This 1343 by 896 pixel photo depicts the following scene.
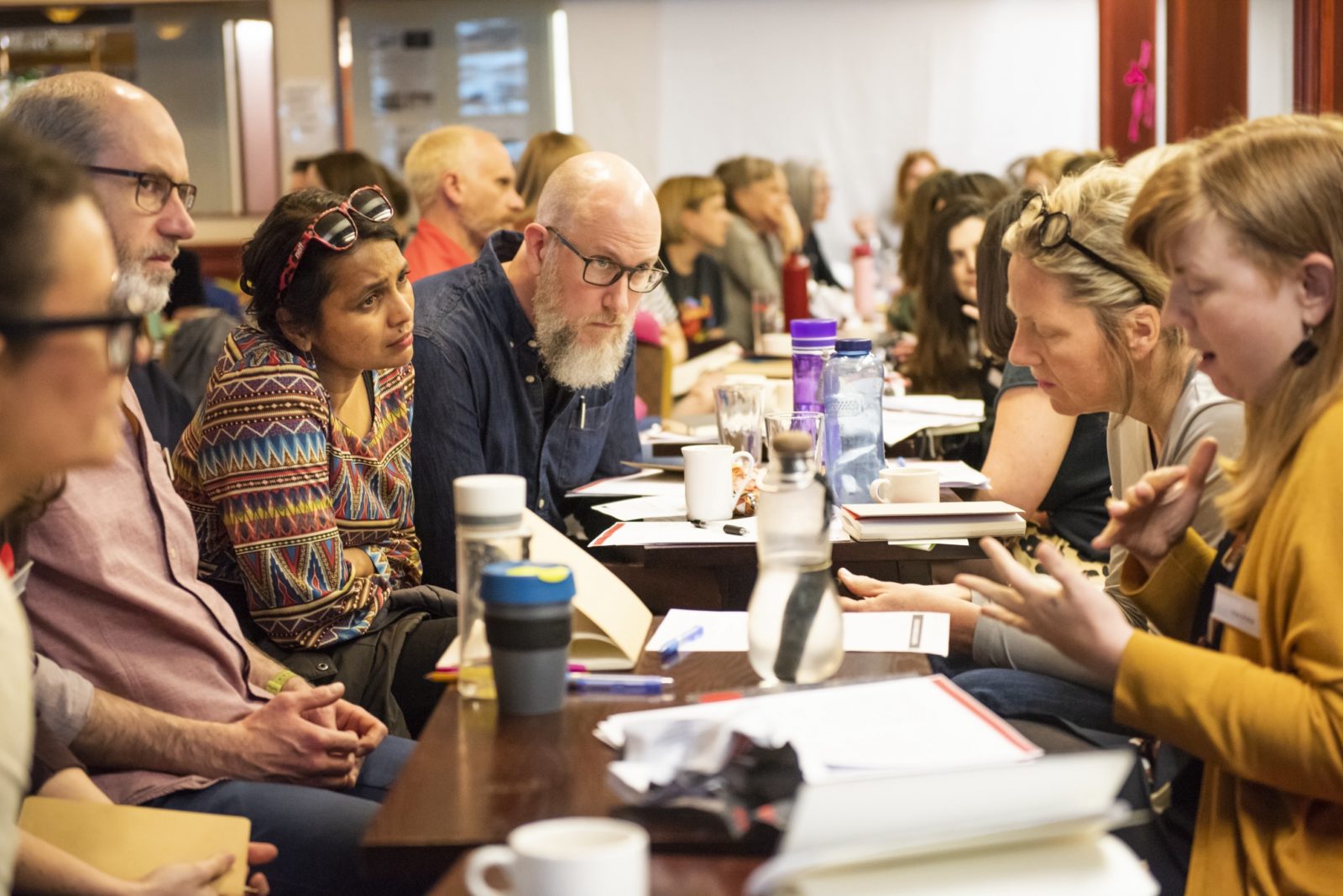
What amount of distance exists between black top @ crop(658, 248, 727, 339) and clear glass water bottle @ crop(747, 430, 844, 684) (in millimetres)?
5128

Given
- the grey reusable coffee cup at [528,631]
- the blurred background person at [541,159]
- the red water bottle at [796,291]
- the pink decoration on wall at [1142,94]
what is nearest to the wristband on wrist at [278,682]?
the grey reusable coffee cup at [528,631]

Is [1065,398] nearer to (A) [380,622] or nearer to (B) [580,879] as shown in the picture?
(A) [380,622]

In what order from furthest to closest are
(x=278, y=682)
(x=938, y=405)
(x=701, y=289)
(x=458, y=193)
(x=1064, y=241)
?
(x=701, y=289), (x=458, y=193), (x=938, y=405), (x=1064, y=241), (x=278, y=682)

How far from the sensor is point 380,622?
7.32 ft

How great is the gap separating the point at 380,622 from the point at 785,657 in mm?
1015

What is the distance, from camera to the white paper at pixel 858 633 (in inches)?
62.0

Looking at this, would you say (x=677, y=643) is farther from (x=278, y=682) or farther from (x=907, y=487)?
(x=907, y=487)

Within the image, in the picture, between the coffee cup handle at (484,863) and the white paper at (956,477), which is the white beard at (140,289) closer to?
the white paper at (956,477)

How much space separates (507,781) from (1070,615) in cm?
55

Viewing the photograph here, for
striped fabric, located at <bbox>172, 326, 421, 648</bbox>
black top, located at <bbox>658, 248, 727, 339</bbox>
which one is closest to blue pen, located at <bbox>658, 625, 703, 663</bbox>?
striped fabric, located at <bbox>172, 326, 421, 648</bbox>

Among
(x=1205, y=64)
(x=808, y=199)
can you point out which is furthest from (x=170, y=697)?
(x=808, y=199)

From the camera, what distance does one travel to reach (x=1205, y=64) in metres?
4.62

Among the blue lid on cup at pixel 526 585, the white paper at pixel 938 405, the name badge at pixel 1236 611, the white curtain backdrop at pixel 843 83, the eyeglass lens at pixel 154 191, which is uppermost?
the white curtain backdrop at pixel 843 83

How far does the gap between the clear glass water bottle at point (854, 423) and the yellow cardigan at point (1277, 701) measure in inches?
48.9
